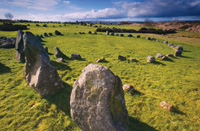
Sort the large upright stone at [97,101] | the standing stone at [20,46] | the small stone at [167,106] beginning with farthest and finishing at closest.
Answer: the standing stone at [20,46] → the small stone at [167,106] → the large upright stone at [97,101]

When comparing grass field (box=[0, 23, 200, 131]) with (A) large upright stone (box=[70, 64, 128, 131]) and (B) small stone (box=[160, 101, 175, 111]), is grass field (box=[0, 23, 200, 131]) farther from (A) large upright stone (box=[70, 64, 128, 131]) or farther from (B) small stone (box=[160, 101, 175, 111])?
(A) large upright stone (box=[70, 64, 128, 131])

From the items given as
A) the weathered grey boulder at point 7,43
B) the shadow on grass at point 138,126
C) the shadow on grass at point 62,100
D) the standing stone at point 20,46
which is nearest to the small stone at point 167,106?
the shadow on grass at point 138,126

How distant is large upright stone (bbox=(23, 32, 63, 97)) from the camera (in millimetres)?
5719

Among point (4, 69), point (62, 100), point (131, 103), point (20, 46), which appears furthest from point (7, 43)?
point (131, 103)

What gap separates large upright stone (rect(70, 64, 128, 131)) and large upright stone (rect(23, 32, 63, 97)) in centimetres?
294

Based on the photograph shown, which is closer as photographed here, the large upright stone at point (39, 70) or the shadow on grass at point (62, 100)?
the shadow on grass at point (62, 100)

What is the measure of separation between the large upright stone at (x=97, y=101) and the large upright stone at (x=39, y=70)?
294cm

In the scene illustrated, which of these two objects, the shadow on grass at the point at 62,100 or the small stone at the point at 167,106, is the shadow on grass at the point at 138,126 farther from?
the shadow on grass at the point at 62,100

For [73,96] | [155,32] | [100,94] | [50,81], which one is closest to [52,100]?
[50,81]

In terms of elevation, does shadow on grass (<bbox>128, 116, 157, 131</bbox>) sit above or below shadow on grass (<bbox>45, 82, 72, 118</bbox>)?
below

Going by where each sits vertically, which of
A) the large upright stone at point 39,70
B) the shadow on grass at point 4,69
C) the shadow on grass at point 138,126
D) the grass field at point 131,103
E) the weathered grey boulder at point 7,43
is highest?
the weathered grey boulder at point 7,43

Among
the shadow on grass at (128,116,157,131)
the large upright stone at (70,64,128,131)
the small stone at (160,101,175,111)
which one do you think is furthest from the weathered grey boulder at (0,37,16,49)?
the small stone at (160,101,175,111)

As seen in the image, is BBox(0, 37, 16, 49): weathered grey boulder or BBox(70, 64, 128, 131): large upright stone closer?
BBox(70, 64, 128, 131): large upright stone

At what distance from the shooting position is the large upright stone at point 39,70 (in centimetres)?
572
